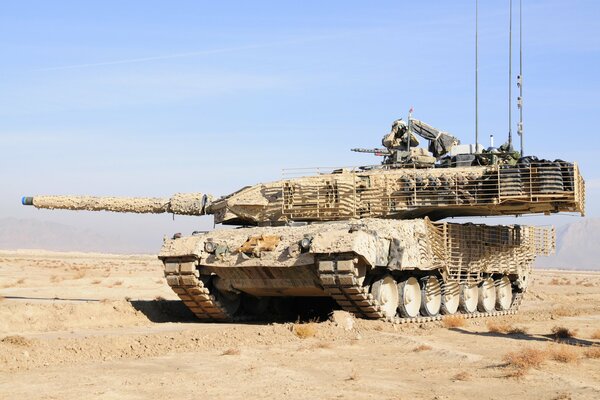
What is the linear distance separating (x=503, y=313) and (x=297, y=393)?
50.0 ft

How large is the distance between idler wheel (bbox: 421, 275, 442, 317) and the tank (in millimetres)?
32

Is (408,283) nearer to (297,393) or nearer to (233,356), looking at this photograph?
(233,356)

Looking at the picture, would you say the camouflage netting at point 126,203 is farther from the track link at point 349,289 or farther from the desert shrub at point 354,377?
the desert shrub at point 354,377

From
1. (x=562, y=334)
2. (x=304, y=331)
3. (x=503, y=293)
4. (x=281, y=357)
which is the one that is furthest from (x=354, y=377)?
(x=503, y=293)

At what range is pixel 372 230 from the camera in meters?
18.1

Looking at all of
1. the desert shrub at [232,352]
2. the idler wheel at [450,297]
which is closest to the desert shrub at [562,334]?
the idler wheel at [450,297]

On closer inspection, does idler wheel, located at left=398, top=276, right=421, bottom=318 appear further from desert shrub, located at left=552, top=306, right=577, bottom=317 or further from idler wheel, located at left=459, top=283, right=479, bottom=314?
desert shrub, located at left=552, top=306, right=577, bottom=317

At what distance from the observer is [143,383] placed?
11.4 meters

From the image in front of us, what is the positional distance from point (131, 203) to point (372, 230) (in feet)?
24.2

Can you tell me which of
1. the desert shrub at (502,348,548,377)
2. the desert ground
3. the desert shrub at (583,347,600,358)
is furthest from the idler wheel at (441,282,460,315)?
the desert shrub at (502,348,548,377)

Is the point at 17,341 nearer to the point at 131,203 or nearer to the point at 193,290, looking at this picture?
the point at 193,290

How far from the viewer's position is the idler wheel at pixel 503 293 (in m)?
25.2

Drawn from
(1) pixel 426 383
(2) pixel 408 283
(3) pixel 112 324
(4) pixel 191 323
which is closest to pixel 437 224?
(2) pixel 408 283

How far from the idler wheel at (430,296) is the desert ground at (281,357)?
880mm
